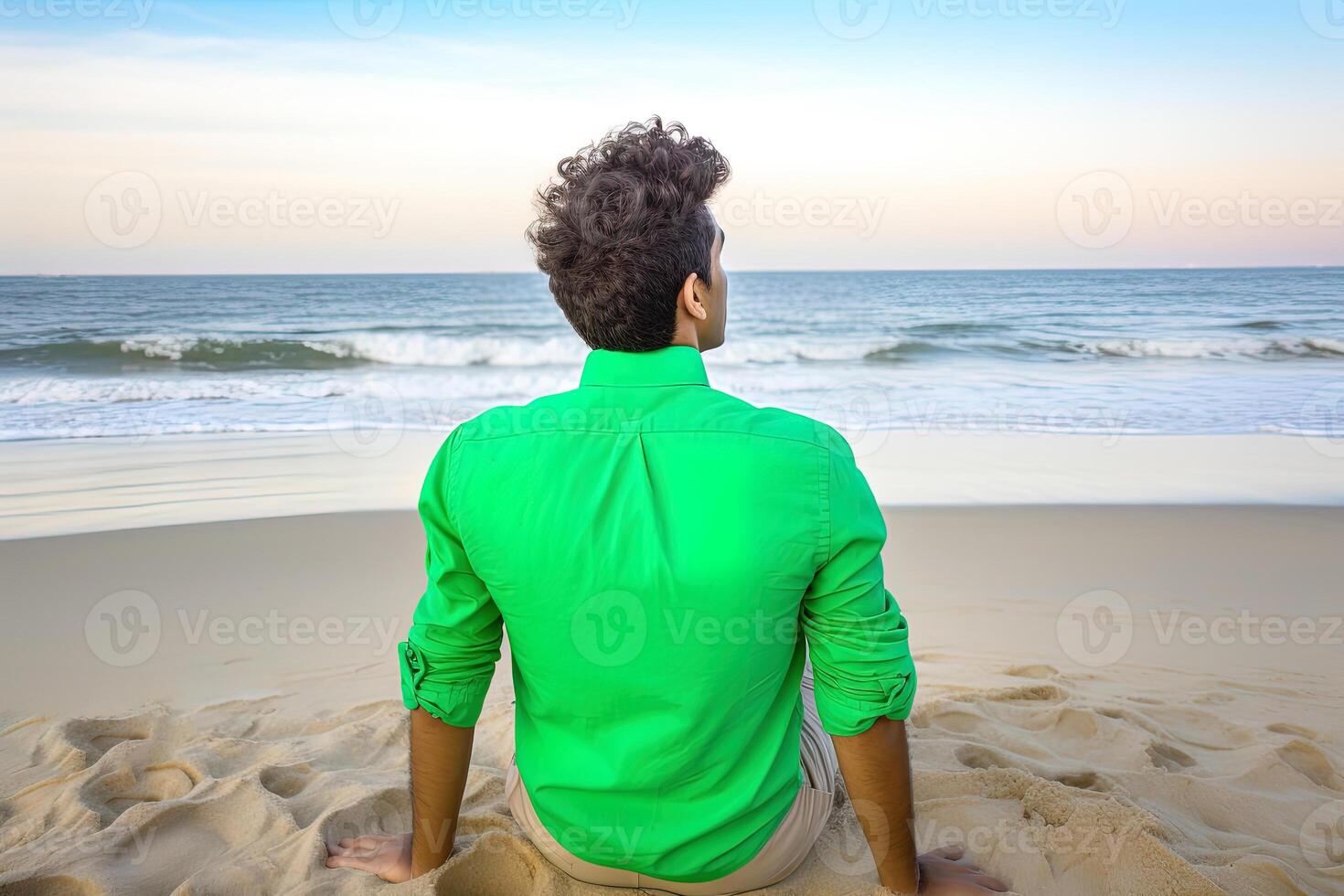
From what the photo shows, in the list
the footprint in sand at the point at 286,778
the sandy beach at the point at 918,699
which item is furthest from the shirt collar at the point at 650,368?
the footprint in sand at the point at 286,778

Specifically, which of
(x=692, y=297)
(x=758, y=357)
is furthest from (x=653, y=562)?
(x=758, y=357)

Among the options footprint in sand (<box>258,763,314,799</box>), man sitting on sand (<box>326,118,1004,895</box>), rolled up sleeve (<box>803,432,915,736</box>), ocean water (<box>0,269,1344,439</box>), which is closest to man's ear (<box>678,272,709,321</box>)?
man sitting on sand (<box>326,118,1004,895</box>)

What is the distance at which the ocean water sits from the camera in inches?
389

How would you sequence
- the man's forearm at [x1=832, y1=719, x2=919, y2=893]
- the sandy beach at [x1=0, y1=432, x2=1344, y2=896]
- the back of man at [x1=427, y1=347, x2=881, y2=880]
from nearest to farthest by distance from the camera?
1. the back of man at [x1=427, y1=347, x2=881, y2=880]
2. the man's forearm at [x1=832, y1=719, x2=919, y2=893]
3. the sandy beach at [x1=0, y1=432, x2=1344, y2=896]

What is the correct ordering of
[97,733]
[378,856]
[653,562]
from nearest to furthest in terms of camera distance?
[653,562]
[378,856]
[97,733]

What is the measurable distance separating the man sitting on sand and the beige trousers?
60 millimetres

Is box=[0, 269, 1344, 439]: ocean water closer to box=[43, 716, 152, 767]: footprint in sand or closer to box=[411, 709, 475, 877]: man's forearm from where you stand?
box=[43, 716, 152, 767]: footprint in sand

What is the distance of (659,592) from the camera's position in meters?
1.37

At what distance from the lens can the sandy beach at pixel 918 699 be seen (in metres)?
2.11

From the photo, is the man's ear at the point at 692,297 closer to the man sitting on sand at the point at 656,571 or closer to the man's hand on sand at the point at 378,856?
the man sitting on sand at the point at 656,571

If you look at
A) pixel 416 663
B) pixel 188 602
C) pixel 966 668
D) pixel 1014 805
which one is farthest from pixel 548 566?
pixel 188 602

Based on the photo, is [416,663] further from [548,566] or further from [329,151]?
[329,151]

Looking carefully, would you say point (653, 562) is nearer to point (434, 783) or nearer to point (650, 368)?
point (650, 368)

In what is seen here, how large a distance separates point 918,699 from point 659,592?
221cm
